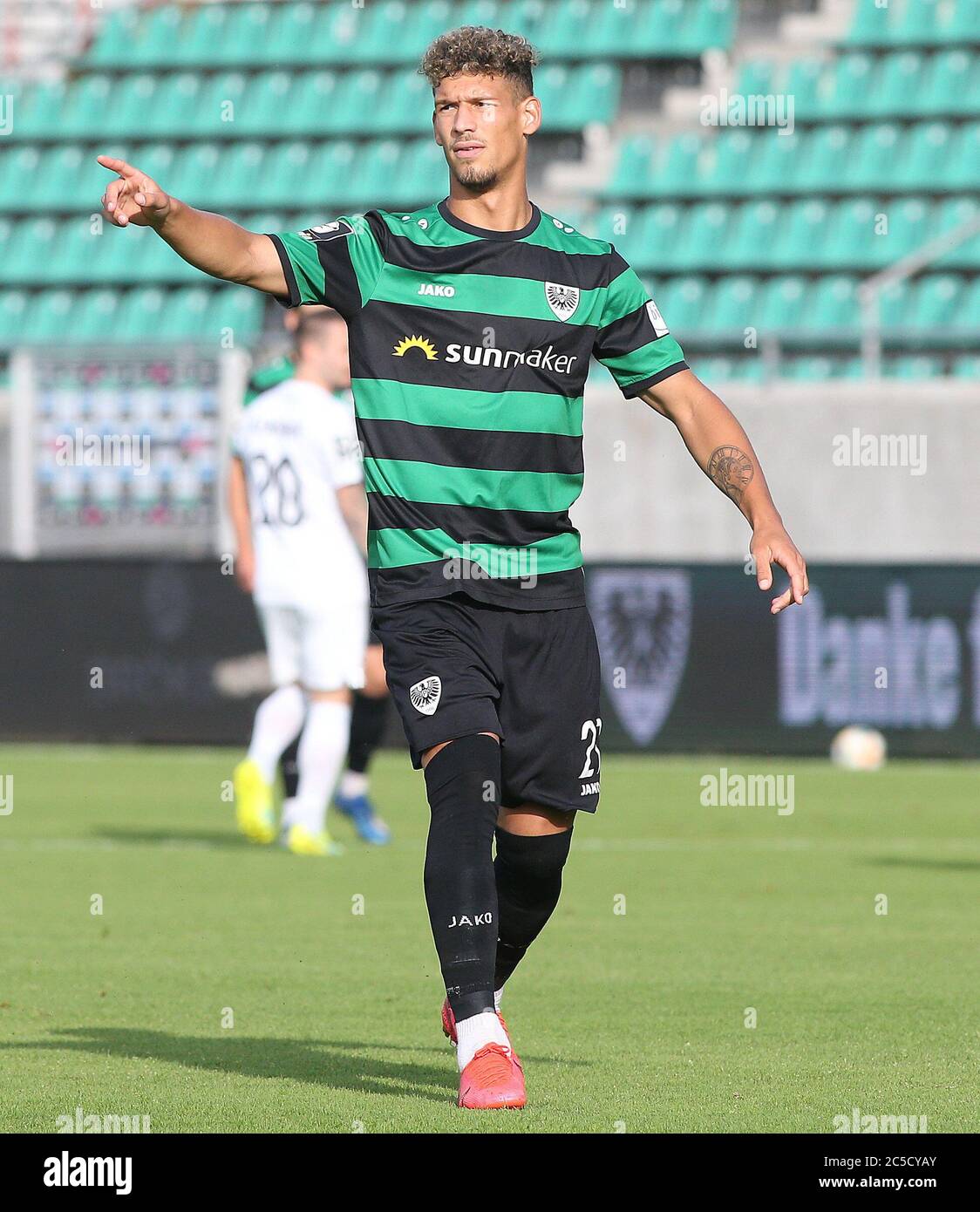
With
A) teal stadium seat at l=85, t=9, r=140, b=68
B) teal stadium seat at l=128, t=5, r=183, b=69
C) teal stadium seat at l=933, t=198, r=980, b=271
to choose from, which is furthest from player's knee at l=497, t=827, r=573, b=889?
teal stadium seat at l=85, t=9, r=140, b=68

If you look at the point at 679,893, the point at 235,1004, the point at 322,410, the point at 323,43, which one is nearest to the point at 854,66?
the point at 323,43

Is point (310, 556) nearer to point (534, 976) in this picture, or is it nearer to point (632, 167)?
point (534, 976)

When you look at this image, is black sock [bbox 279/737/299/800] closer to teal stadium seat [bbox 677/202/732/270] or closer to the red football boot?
the red football boot

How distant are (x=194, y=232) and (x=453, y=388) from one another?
0.64 metres

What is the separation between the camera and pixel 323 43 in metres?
23.5

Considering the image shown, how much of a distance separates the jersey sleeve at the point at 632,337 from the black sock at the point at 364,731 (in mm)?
5705

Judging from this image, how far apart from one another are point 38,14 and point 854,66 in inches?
400

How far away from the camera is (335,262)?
15.2 feet

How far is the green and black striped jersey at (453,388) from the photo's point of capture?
15.2 ft

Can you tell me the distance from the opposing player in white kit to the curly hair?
A: 500 centimetres

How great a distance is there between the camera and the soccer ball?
14.2 m

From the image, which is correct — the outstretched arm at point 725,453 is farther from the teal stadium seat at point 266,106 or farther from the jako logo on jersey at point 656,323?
the teal stadium seat at point 266,106

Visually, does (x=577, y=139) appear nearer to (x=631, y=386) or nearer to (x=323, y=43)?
(x=323, y=43)

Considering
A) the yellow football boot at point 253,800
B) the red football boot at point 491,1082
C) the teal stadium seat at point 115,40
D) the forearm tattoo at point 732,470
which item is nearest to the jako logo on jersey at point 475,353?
the forearm tattoo at point 732,470
